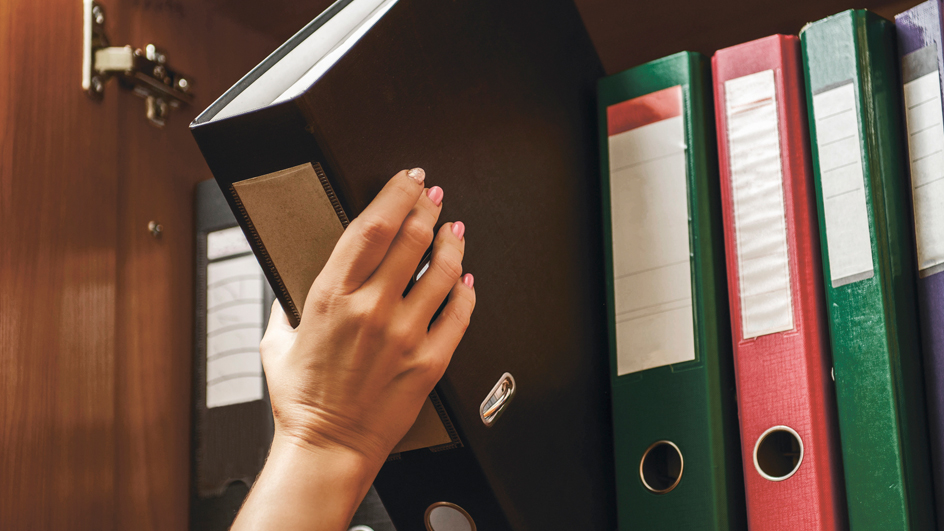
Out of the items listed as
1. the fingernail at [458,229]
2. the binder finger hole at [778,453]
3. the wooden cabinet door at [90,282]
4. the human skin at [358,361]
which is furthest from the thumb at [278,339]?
the binder finger hole at [778,453]

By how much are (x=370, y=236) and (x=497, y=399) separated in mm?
166

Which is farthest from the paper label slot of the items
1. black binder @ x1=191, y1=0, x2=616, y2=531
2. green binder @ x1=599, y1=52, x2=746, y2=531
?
black binder @ x1=191, y1=0, x2=616, y2=531

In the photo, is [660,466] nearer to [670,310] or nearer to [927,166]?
[670,310]

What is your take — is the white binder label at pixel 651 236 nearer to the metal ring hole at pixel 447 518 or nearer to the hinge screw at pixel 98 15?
the metal ring hole at pixel 447 518

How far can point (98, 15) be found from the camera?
26.7 inches

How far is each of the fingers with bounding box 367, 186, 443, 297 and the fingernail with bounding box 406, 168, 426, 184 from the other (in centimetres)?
1

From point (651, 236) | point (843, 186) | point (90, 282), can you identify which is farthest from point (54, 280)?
point (843, 186)

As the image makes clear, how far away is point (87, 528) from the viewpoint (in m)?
0.61

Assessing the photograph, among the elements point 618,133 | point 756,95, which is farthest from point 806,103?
point 618,133

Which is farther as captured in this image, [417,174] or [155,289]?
[155,289]

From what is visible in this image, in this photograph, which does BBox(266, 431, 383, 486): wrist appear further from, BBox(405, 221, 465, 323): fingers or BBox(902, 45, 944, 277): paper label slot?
BBox(902, 45, 944, 277): paper label slot

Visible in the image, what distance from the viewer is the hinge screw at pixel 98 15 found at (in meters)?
0.67

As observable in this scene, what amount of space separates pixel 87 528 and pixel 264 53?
0.55 meters

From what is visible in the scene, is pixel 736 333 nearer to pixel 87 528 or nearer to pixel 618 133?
pixel 618 133
